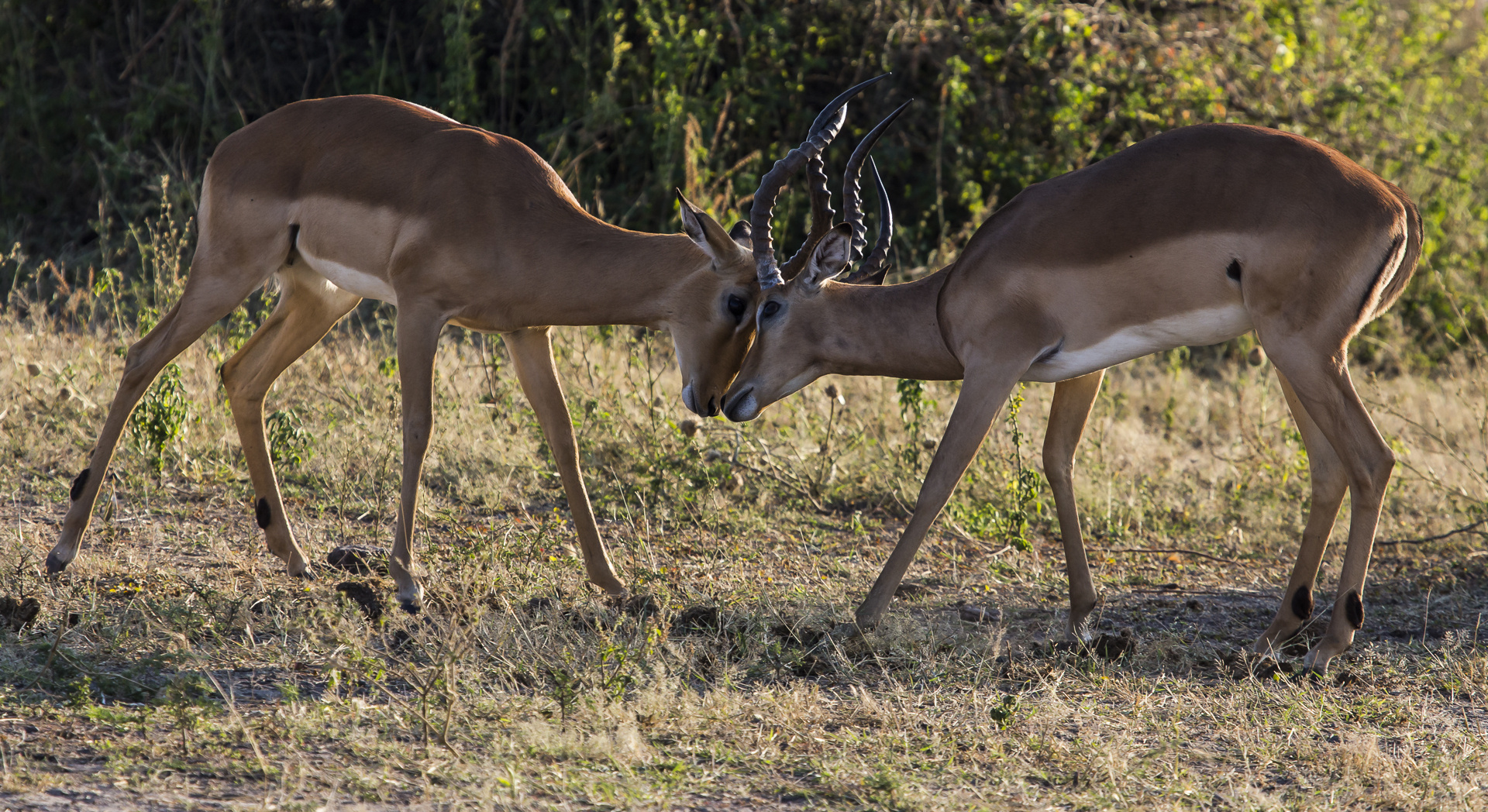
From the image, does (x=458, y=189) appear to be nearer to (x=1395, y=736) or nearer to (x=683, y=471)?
(x=683, y=471)

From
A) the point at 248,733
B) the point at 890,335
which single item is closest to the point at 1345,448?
the point at 890,335

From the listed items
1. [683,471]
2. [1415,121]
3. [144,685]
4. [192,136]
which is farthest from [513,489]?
[1415,121]

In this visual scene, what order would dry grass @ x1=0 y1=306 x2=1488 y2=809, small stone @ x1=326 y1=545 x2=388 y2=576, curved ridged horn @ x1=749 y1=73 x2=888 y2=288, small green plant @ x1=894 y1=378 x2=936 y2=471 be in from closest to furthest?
dry grass @ x1=0 y1=306 x2=1488 y2=809
curved ridged horn @ x1=749 y1=73 x2=888 y2=288
small stone @ x1=326 y1=545 x2=388 y2=576
small green plant @ x1=894 y1=378 x2=936 y2=471

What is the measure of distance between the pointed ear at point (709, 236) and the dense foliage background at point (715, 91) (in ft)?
12.4

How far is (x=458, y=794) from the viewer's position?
3.21 metres

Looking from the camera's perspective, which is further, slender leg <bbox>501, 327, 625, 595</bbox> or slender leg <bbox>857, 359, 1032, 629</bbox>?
slender leg <bbox>501, 327, 625, 595</bbox>

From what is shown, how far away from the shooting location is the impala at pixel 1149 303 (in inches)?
172

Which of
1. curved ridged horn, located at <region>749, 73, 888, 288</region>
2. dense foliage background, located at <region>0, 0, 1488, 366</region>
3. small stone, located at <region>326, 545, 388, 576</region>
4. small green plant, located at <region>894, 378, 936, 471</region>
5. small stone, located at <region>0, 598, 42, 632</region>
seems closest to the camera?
small stone, located at <region>0, 598, 42, 632</region>

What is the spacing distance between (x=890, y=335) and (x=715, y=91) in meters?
4.79

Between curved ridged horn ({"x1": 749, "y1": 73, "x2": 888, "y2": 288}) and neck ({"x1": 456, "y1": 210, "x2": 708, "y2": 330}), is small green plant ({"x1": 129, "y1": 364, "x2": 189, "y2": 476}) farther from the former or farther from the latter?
curved ridged horn ({"x1": 749, "y1": 73, "x2": 888, "y2": 288})

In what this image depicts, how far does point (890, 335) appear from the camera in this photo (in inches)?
196

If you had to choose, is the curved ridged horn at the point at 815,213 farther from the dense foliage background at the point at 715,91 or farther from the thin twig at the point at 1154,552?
the dense foliage background at the point at 715,91

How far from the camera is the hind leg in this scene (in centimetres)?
496

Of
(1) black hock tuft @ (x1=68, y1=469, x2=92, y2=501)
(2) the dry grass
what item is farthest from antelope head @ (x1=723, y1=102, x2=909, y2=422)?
(1) black hock tuft @ (x1=68, y1=469, x2=92, y2=501)
